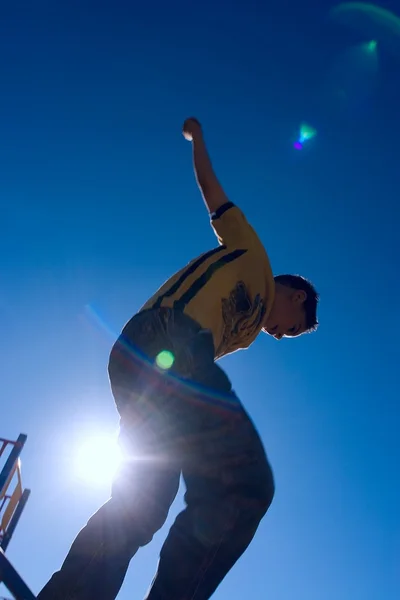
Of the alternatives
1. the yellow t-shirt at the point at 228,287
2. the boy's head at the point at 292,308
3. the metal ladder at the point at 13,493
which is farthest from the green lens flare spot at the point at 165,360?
the metal ladder at the point at 13,493

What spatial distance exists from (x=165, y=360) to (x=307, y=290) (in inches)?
55.1

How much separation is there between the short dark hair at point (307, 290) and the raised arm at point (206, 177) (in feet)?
2.41

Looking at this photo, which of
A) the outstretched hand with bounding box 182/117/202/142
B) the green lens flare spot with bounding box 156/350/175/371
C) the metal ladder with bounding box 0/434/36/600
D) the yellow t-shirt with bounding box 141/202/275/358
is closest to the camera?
the green lens flare spot with bounding box 156/350/175/371

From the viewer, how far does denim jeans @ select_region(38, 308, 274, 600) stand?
6.40ft

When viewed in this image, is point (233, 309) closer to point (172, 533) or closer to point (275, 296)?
point (275, 296)

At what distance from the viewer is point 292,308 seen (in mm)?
3369

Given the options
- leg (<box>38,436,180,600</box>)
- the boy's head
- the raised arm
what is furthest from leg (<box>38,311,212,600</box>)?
the raised arm

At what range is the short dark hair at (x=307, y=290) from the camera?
3410mm

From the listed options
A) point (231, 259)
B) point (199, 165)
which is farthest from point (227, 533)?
point (199, 165)

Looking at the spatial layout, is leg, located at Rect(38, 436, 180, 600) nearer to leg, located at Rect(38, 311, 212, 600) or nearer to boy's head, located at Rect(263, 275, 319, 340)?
leg, located at Rect(38, 311, 212, 600)

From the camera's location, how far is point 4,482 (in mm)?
8031

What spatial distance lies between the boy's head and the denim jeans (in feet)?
2.99

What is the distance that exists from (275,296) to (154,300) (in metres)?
0.97

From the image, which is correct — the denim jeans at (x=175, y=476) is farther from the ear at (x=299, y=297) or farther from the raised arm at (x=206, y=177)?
the raised arm at (x=206, y=177)
